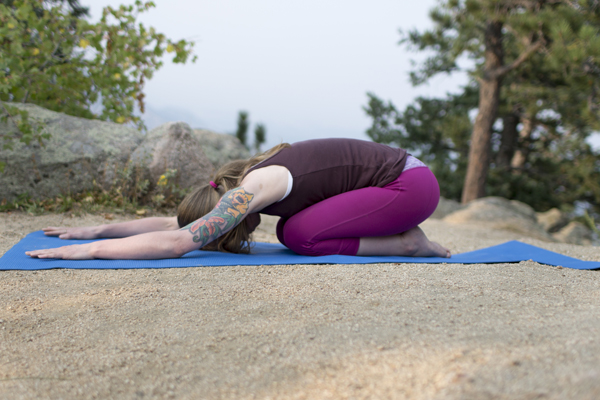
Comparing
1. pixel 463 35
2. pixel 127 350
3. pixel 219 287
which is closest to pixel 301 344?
pixel 127 350

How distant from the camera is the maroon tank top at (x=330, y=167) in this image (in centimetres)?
222

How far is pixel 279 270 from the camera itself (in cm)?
216

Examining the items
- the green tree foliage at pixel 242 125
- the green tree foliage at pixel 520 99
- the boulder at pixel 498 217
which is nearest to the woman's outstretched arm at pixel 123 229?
the boulder at pixel 498 217

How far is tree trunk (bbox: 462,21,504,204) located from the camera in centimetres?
782

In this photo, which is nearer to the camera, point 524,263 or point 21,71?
point 524,263

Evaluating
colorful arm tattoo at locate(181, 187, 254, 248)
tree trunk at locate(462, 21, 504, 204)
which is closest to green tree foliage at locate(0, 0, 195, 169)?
colorful arm tattoo at locate(181, 187, 254, 248)

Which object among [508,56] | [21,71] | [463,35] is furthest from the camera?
[508,56]

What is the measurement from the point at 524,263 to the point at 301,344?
5.85 feet

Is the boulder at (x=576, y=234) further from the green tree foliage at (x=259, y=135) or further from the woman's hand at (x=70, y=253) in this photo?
the green tree foliage at (x=259, y=135)

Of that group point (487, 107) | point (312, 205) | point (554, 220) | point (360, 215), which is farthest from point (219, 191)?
point (554, 220)

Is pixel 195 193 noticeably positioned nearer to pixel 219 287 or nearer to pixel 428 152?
pixel 219 287

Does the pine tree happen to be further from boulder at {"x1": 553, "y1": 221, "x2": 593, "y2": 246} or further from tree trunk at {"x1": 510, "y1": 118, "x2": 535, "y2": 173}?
boulder at {"x1": 553, "y1": 221, "x2": 593, "y2": 246}

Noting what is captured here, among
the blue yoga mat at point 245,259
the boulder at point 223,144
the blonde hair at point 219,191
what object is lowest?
the blue yoga mat at point 245,259

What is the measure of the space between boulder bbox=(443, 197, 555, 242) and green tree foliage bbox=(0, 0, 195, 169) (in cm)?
475
